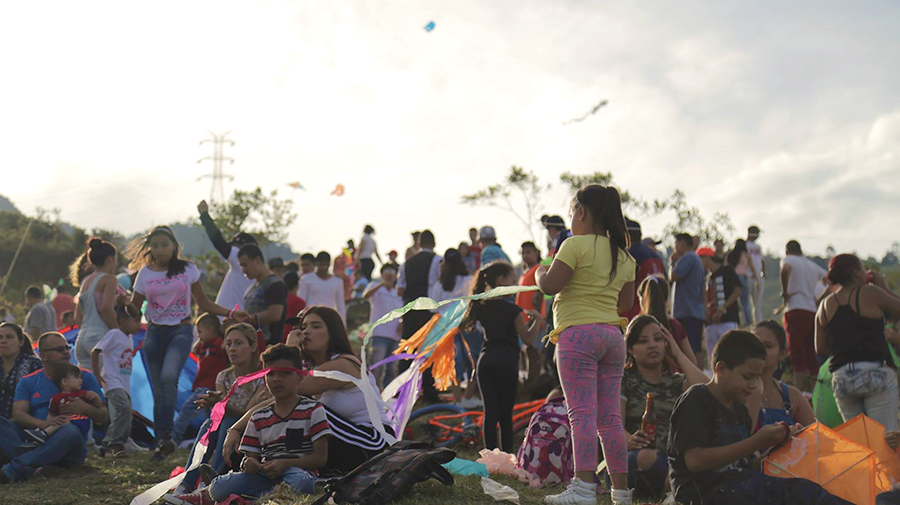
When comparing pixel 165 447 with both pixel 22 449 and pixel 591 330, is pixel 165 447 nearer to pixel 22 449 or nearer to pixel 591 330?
pixel 22 449

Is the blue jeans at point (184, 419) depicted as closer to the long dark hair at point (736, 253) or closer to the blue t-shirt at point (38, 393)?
the blue t-shirt at point (38, 393)

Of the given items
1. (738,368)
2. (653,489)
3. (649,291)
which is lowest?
(653,489)

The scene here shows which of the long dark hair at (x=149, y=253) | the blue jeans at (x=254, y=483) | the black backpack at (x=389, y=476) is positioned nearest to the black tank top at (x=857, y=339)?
the black backpack at (x=389, y=476)

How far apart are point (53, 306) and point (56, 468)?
642cm

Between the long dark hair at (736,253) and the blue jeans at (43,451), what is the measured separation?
871 cm

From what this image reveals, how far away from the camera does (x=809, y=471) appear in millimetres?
4012

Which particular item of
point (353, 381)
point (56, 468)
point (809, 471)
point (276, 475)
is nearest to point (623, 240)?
point (809, 471)

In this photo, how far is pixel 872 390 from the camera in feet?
19.1

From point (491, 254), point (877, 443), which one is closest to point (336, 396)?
point (877, 443)

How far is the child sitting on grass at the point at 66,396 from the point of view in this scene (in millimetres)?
6277

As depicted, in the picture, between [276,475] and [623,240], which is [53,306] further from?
[623,240]

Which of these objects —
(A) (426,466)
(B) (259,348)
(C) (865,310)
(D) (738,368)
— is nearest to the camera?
(D) (738,368)

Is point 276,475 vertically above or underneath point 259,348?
underneath

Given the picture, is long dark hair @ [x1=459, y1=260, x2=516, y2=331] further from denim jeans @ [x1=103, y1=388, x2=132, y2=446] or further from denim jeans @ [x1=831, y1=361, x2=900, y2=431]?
denim jeans @ [x1=103, y1=388, x2=132, y2=446]
